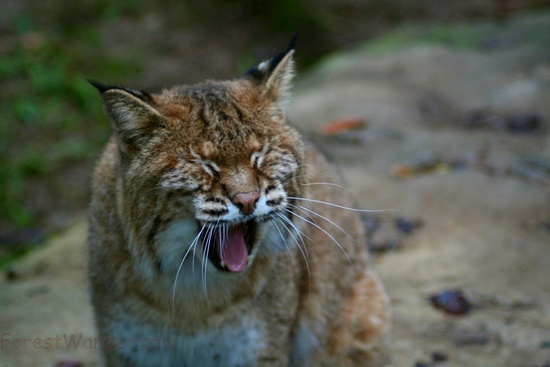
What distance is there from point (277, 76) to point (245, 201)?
854 mm

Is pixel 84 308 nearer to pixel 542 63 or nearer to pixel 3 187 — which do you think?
pixel 3 187

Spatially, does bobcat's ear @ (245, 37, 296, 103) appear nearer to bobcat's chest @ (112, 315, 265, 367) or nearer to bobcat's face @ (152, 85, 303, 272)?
bobcat's face @ (152, 85, 303, 272)

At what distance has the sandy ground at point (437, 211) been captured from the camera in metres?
4.73

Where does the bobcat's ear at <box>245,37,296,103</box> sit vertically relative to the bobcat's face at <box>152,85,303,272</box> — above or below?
above

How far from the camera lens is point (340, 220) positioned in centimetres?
448

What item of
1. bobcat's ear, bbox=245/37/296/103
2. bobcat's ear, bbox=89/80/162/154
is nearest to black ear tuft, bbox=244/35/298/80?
bobcat's ear, bbox=245/37/296/103

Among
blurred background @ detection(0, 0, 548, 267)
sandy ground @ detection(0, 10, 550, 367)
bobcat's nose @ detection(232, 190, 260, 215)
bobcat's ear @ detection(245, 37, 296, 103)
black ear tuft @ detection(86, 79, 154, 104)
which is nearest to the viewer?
bobcat's nose @ detection(232, 190, 260, 215)

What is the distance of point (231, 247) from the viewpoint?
3.44 meters

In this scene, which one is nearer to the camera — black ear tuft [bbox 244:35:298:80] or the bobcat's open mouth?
the bobcat's open mouth

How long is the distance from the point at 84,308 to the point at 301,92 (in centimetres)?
440

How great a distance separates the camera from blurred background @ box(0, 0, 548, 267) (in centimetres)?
819

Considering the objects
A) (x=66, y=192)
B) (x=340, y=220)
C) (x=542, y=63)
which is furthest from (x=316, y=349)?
(x=542, y=63)

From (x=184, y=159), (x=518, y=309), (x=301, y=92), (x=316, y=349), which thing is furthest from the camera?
(x=301, y=92)

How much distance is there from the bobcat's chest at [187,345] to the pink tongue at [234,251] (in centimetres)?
50
